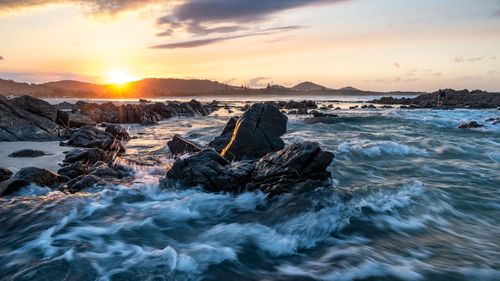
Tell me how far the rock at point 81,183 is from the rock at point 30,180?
1.21 ft

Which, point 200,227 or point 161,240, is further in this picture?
point 200,227

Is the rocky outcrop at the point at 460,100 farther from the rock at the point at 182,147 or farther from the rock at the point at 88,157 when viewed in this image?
the rock at the point at 88,157

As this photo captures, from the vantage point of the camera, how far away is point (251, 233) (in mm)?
6340

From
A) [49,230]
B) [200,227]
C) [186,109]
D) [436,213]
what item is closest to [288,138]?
[436,213]

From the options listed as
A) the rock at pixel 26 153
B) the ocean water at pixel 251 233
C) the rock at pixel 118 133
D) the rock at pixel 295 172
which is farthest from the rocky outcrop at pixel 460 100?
the rock at pixel 26 153

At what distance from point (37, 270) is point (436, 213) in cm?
744

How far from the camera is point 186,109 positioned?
4175 centimetres

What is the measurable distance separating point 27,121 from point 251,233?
14910mm

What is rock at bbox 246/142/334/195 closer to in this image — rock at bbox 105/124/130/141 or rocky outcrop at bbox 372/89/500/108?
rock at bbox 105/124/130/141

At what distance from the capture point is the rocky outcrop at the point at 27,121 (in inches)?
634

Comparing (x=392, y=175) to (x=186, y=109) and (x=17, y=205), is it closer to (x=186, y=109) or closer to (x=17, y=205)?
(x=17, y=205)

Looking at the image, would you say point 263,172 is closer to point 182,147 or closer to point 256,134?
point 256,134

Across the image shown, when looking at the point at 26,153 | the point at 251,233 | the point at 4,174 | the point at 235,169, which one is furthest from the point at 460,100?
the point at 4,174

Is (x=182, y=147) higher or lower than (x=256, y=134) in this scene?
lower
